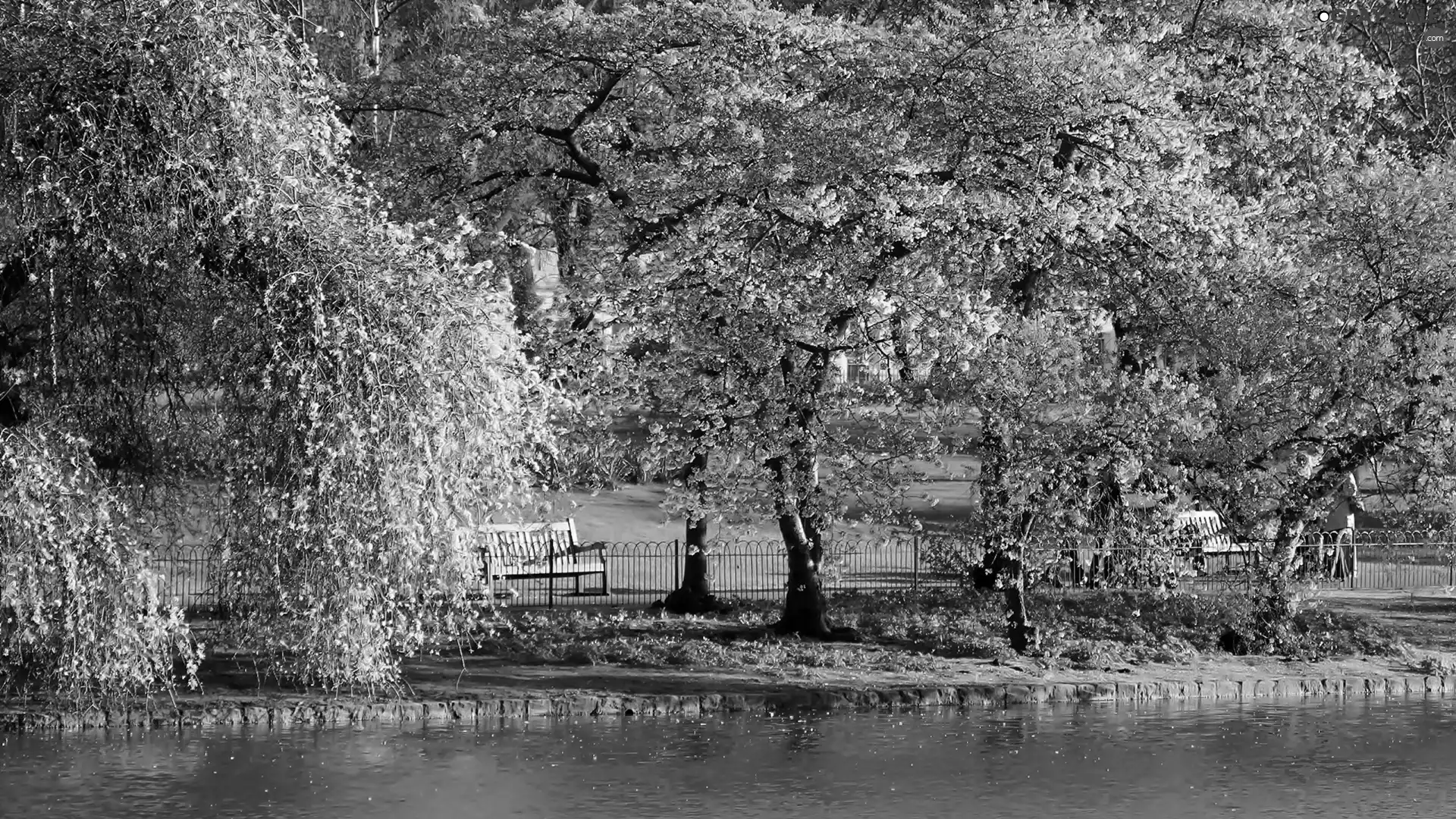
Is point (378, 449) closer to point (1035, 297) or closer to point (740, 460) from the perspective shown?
point (740, 460)

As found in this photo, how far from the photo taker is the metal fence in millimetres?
18469

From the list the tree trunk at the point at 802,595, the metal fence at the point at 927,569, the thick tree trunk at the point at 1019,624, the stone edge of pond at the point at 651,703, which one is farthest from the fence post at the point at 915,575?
the stone edge of pond at the point at 651,703

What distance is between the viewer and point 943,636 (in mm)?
19594

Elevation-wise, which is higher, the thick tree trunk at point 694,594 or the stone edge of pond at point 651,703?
the thick tree trunk at point 694,594

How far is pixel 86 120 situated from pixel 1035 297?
1260 cm

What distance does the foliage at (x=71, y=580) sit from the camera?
13.2 metres

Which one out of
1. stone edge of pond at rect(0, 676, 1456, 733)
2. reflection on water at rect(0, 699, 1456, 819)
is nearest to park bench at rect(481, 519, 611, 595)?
stone edge of pond at rect(0, 676, 1456, 733)

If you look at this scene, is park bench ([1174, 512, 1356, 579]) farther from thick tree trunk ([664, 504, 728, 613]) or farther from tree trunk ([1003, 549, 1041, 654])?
thick tree trunk ([664, 504, 728, 613])

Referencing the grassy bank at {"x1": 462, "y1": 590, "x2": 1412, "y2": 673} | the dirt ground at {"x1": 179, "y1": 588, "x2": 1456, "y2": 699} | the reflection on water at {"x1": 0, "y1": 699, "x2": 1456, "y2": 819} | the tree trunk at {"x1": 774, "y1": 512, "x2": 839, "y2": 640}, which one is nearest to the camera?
the reflection on water at {"x1": 0, "y1": 699, "x2": 1456, "y2": 819}

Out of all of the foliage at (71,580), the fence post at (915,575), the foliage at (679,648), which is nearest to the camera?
the foliage at (71,580)

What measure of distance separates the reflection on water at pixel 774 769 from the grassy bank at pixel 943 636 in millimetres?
2212

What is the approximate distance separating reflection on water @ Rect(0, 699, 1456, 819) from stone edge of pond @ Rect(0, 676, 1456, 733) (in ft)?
0.90

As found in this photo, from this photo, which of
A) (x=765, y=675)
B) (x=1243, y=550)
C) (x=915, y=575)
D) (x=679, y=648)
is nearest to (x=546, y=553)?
(x=915, y=575)

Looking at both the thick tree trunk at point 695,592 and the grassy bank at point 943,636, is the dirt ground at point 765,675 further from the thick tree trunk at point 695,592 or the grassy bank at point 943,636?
the thick tree trunk at point 695,592
